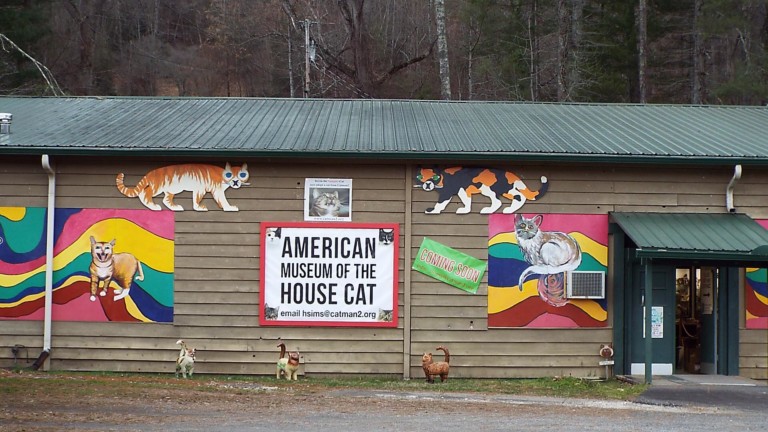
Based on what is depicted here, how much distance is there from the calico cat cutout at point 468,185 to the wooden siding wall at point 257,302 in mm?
129

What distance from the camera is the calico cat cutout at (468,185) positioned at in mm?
14172

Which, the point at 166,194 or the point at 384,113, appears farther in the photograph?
the point at 384,113

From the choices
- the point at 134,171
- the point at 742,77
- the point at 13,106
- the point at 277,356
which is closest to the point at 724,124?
the point at 277,356

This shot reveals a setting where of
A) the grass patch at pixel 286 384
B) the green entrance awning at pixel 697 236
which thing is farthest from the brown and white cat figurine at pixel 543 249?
the grass patch at pixel 286 384

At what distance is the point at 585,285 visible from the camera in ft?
46.6

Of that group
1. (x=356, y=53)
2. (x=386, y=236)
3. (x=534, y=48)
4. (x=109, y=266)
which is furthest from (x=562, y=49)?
(x=109, y=266)

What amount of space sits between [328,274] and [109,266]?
3.45 metres

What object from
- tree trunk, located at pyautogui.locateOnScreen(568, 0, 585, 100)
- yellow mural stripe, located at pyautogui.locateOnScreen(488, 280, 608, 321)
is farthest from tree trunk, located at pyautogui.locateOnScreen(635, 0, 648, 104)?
yellow mural stripe, located at pyautogui.locateOnScreen(488, 280, 608, 321)

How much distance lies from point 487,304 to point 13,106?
9.70 metres

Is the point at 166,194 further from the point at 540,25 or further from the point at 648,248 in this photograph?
the point at 540,25

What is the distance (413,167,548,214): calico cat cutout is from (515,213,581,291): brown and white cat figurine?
0.40 metres

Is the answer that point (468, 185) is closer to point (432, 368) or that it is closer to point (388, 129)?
point (388, 129)

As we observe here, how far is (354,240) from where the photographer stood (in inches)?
558

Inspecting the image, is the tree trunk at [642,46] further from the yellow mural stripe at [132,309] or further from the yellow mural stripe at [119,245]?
the yellow mural stripe at [132,309]
